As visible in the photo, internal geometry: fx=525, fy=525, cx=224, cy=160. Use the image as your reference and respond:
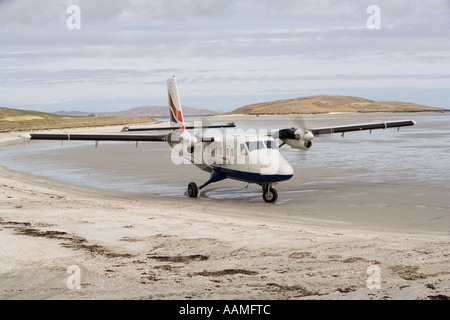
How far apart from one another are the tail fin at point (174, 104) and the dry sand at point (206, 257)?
757cm

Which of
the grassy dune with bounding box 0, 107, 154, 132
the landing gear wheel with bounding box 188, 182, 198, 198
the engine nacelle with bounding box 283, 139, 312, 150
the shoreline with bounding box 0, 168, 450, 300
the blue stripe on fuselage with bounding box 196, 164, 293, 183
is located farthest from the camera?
the grassy dune with bounding box 0, 107, 154, 132

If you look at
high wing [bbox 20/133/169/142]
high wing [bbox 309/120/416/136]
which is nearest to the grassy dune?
high wing [bbox 20/133/169/142]

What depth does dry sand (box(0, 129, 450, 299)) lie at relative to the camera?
729 cm

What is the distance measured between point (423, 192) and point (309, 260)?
35.3 ft

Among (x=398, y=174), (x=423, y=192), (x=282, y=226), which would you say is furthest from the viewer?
(x=398, y=174)

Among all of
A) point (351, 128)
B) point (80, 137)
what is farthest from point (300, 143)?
point (80, 137)

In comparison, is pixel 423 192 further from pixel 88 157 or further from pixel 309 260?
pixel 88 157

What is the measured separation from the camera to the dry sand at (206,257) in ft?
23.9

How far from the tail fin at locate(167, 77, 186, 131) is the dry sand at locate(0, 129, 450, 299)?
298 inches

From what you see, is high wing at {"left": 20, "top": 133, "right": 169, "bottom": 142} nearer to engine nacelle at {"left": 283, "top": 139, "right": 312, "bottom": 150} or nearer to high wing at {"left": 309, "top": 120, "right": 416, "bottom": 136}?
engine nacelle at {"left": 283, "top": 139, "right": 312, "bottom": 150}

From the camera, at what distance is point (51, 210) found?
14.6 m

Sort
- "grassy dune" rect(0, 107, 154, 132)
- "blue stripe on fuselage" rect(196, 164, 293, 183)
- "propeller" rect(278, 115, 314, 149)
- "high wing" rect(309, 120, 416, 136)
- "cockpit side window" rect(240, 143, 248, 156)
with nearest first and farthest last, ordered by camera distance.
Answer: "blue stripe on fuselage" rect(196, 164, 293, 183)
"cockpit side window" rect(240, 143, 248, 156)
"propeller" rect(278, 115, 314, 149)
"high wing" rect(309, 120, 416, 136)
"grassy dune" rect(0, 107, 154, 132)

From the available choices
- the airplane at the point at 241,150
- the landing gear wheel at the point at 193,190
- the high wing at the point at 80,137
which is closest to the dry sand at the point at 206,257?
the airplane at the point at 241,150
